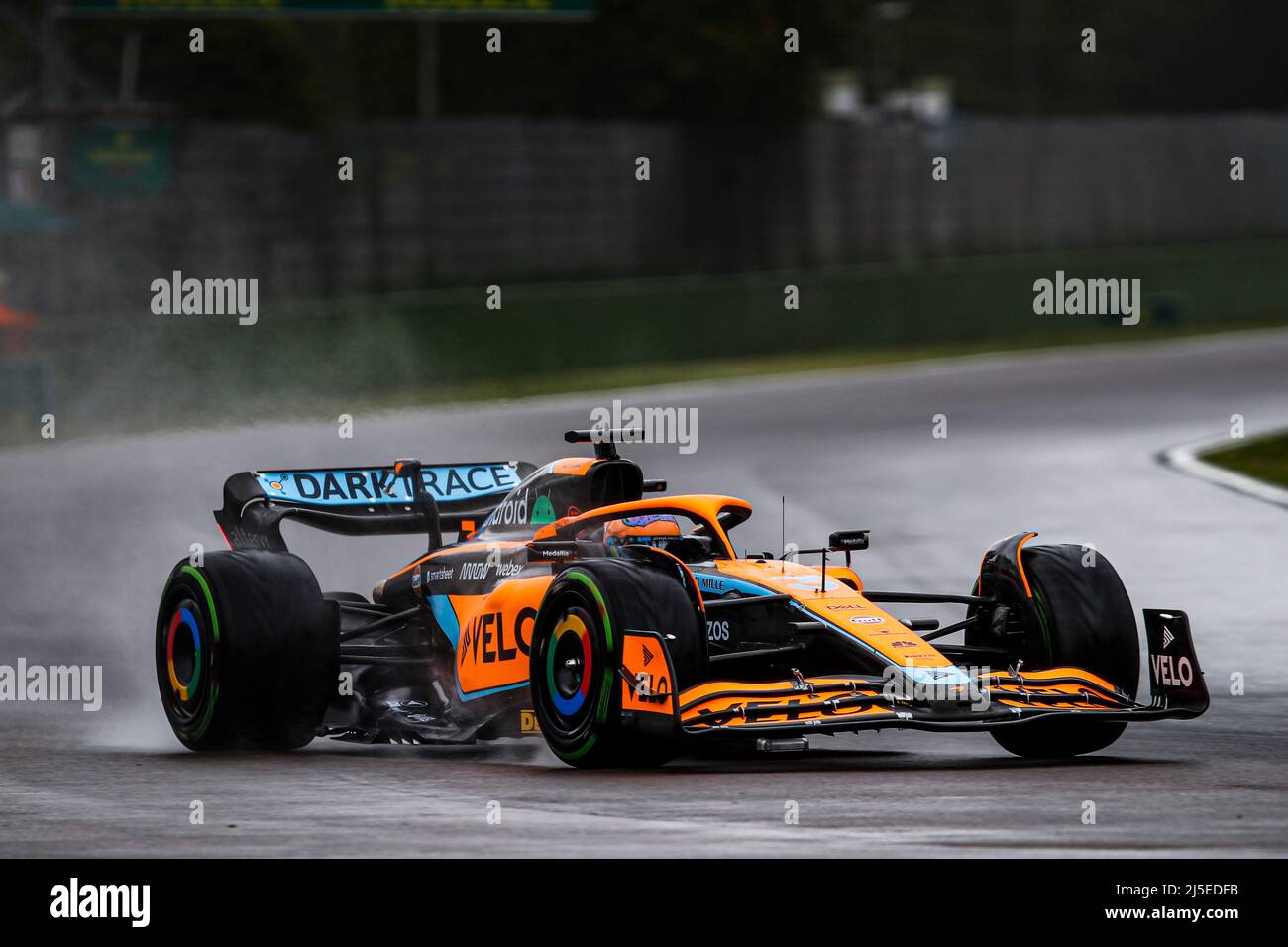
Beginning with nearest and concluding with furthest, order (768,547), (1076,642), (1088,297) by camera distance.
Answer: (1076,642)
(768,547)
(1088,297)

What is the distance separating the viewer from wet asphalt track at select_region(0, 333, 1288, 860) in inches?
316

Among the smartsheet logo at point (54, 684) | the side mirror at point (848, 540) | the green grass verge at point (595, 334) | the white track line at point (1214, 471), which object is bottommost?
the smartsheet logo at point (54, 684)

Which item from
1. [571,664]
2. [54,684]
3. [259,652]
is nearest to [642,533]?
[571,664]

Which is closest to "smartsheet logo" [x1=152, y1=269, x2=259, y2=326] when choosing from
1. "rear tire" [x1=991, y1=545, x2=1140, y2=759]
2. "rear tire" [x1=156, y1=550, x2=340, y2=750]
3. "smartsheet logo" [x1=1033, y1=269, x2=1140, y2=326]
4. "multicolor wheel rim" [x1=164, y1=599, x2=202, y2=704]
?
"smartsheet logo" [x1=1033, y1=269, x2=1140, y2=326]

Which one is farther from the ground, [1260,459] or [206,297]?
[206,297]

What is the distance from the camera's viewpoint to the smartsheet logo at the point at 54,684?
473 inches

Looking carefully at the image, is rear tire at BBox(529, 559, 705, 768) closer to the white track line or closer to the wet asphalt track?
the wet asphalt track

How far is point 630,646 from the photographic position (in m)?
8.98

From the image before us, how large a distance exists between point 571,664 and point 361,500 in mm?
2776

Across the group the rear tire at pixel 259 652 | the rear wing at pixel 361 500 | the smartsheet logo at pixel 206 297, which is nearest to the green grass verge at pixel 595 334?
the smartsheet logo at pixel 206 297

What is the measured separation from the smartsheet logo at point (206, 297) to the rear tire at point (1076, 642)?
A: 17.8m

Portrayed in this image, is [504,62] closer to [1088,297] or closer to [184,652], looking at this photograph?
[1088,297]

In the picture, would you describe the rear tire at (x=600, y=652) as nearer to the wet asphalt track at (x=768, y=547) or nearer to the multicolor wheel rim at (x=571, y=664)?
the multicolor wheel rim at (x=571, y=664)

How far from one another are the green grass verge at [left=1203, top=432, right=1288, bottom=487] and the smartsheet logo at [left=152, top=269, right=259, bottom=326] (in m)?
10.5
